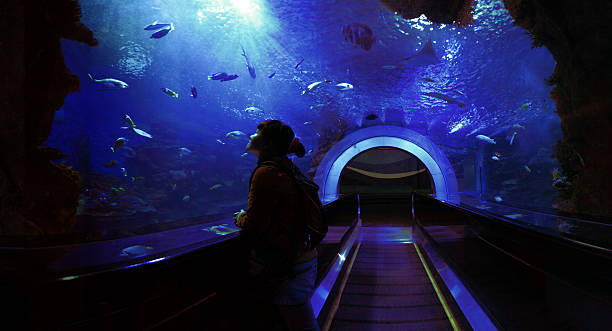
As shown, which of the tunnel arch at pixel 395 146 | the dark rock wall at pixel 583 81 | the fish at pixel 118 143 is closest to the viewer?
the dark rock wall at pixel 583 81

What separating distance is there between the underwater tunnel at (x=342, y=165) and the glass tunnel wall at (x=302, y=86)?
0.32 feet

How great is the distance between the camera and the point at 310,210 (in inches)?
57.9

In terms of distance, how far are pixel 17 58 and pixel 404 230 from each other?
312 inches

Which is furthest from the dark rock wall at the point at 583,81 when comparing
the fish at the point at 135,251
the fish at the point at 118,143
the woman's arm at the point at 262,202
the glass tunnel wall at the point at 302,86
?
the fish at the point at 118,143

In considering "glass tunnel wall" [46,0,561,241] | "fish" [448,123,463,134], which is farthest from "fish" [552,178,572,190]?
"fish" [448,123,463,134]

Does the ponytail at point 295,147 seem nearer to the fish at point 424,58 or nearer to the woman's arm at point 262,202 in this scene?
the woman's arm at point 262,202

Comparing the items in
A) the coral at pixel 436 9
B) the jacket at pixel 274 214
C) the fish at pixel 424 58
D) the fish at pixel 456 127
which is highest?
the coral at pixel 436 9

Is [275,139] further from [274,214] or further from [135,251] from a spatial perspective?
[135,251]

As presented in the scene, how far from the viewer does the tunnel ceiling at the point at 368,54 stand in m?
7.23

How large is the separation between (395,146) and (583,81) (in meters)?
7.56

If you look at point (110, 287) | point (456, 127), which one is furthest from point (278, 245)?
point (456, 127)

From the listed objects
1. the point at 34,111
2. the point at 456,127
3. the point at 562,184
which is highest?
the point at 456,127

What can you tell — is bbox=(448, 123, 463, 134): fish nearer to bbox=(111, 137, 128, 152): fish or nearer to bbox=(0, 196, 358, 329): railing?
bbox=(111, 137, 128, 152): fish

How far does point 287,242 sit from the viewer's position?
1395mm
